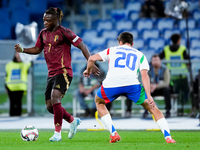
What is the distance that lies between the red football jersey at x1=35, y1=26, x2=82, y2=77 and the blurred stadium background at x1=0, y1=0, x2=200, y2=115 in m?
5.43

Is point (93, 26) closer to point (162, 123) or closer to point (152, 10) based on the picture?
point (152, 10)

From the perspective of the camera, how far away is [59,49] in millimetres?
6199

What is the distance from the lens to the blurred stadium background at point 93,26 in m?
11.9

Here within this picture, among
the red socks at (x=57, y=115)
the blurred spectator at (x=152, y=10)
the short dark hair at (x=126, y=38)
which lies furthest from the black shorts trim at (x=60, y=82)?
the blurred spectator at (x=152, y=10)

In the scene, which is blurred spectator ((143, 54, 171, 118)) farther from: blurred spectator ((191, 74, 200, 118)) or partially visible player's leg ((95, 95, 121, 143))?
partially visible player's leg ((95, 95, 121, 143))

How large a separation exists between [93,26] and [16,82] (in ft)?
29.3

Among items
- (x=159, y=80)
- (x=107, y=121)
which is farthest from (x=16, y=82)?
(x=107, y=121)

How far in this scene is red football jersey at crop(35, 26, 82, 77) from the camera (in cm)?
617

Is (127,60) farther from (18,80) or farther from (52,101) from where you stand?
(18,80)

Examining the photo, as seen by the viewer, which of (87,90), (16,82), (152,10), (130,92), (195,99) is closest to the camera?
(130,92)

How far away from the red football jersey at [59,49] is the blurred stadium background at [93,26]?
214 inches

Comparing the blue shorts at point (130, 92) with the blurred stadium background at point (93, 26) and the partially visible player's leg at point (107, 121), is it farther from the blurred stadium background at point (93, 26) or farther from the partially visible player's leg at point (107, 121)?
the blurred stadium background at point (93, 26)

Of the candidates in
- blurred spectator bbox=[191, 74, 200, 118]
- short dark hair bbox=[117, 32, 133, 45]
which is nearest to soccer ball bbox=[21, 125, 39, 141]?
short dark hair bbox=[117, 32, 133, 45]

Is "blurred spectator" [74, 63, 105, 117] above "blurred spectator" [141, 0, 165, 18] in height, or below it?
below
